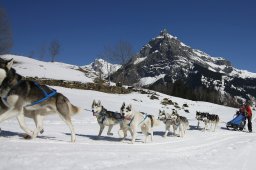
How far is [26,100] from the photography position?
26.1ft

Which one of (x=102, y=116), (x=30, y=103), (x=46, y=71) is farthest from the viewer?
(x=46, y=71)

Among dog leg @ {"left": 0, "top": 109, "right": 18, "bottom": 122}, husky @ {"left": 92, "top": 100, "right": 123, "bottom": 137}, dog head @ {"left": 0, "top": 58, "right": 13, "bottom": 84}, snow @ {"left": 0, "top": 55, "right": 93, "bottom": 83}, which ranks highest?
snow @ {"left": 0, "top": 55, "right": 93, "bottom": 83}

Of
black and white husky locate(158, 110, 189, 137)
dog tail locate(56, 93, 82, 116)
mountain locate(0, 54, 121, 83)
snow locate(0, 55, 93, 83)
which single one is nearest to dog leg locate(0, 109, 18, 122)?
dog tail locate(56, 93, 82, 116)

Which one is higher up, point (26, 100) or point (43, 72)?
point (43, 72)

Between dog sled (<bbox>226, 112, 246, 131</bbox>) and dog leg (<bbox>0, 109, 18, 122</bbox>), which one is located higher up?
dog sled (<bbox>226, 112, 246, 131</bbox>)

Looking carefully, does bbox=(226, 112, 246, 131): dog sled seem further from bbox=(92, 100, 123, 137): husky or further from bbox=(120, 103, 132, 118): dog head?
bbox=(120, 103, 132, 118): dog head

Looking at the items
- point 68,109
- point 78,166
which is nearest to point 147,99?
point 68,109

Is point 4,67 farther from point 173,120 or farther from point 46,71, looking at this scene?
point 46,71

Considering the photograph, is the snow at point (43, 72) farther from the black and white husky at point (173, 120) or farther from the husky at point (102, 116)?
the husky at point (102, 116)

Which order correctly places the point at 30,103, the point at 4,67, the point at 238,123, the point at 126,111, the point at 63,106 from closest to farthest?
the point at 4,67
the point at 30,103
the point at 63,106
the point at 126,111
the point at 238,123

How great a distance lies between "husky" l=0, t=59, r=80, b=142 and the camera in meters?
7.57

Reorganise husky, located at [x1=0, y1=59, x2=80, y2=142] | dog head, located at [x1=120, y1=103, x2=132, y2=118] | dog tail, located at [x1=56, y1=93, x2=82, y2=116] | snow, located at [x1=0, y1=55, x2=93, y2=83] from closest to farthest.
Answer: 1. husky, located at [x1=0, y1=59, x2=80, y2=142]
2. dog tail, located at [x1=56, y1=93, x2=82, y2=116]
3. dog head, located at [x1=120, y1=103, x2=132, y2=118]
4. snow, located at [x1=0, y1=55, x2=93, y2=83]

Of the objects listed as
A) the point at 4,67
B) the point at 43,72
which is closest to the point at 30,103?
the point at 4,67

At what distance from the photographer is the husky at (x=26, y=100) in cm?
757
